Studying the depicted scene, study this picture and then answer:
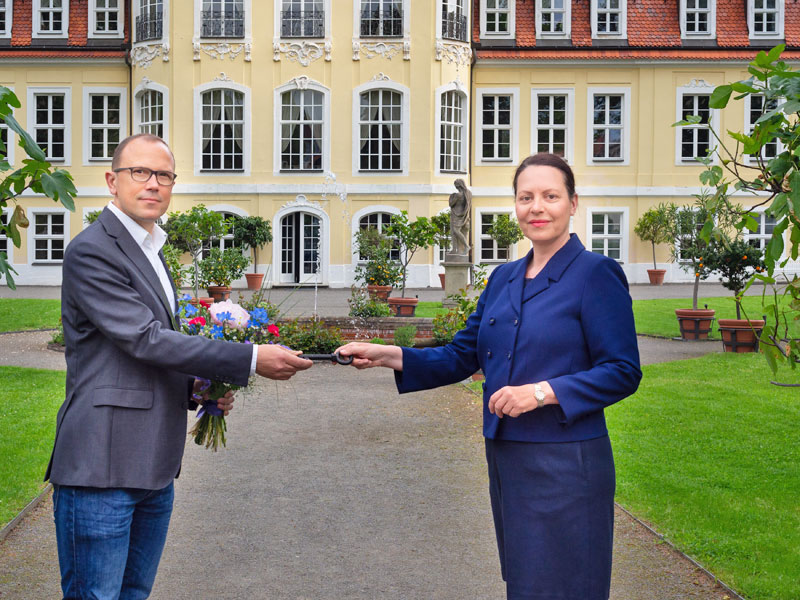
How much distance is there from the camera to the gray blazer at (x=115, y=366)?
315 cm

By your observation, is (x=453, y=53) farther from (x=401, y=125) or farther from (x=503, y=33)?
(x=503, y=33)

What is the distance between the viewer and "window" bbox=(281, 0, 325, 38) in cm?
3003

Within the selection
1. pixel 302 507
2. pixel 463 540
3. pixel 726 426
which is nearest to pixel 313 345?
pixel 726 426

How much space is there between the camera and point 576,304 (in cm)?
317

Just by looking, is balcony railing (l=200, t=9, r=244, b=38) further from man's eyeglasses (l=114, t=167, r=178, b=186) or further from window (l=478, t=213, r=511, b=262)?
man's eyeglasses (l=114, t=167, r=178, b=186)

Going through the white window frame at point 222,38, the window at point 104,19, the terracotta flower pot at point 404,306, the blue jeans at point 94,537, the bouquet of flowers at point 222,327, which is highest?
the window at point 104,19

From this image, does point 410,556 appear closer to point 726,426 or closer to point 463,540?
point 463,540

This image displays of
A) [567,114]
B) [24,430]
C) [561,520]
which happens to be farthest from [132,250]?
[567,114]

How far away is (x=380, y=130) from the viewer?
99.9 feet

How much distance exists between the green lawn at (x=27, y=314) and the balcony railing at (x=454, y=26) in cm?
1404

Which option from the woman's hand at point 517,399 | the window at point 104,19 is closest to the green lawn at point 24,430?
the woman's hand at point 517,399

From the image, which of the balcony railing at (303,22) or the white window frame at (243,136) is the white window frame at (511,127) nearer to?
the balcony railing at (303,22)

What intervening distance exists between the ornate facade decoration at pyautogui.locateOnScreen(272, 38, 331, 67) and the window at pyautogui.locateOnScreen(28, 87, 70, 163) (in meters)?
7.42

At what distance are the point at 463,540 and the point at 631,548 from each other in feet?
3.08
